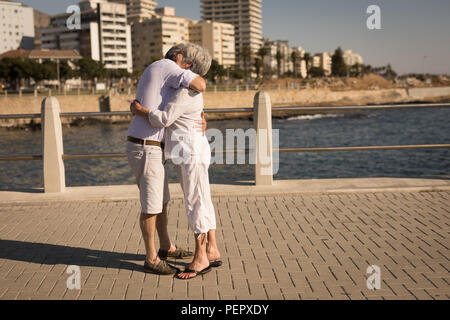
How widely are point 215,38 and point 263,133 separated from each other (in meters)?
177

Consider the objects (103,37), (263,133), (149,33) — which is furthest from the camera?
(149,33)

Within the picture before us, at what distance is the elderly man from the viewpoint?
158 inches

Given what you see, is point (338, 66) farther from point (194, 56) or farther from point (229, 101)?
point (194, 56)

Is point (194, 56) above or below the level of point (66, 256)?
above

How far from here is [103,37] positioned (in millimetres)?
144000

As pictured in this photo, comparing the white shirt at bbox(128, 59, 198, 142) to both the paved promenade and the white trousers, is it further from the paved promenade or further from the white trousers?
the paved promenade

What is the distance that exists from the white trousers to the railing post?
122 inches

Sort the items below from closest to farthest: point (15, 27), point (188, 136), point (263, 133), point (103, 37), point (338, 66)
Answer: point (188, 136) < point (263, 133) < point (103, 37) < point (15, 27) < point (338, 66)

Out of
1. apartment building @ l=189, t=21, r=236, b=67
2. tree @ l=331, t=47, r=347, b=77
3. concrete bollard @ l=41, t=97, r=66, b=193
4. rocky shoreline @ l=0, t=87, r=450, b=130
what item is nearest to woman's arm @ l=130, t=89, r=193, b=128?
concrete bollard @ l=41, t=97, r=66, b=193

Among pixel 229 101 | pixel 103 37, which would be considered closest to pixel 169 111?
pixel 229 101

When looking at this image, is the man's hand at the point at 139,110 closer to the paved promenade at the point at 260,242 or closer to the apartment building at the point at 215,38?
the paved promenade at the point at 260,242

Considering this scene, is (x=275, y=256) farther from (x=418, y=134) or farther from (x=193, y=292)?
(x=418, y=134)

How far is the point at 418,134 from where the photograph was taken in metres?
57.7
